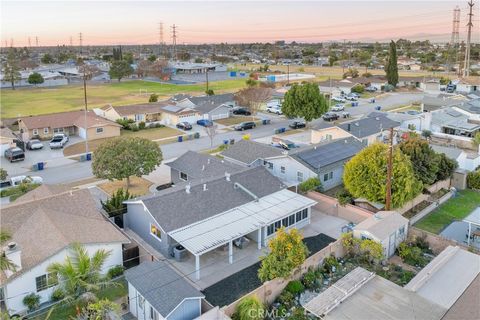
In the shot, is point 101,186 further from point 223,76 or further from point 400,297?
point 223,76

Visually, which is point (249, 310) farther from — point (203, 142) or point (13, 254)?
point (203, 142)

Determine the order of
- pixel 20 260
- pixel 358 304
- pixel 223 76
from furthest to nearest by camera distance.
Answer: pixel 223 76, pixel 20 260, pixel 358 304

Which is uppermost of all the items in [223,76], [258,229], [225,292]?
[223,76]

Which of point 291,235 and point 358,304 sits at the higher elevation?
point 291,235

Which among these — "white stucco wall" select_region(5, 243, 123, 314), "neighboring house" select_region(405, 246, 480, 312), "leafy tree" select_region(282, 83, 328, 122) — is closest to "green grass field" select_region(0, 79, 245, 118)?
"leafy tree" select_region(282, 83, 328, 122)

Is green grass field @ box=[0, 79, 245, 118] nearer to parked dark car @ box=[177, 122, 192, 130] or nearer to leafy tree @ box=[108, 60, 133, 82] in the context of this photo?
leafy tree @ box=[108, 60, 133, 82]

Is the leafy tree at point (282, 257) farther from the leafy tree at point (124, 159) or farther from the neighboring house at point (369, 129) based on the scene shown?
the neighboring house at point (369, 129)

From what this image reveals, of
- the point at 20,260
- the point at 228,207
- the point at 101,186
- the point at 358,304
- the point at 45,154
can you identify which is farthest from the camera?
the point at 45,154

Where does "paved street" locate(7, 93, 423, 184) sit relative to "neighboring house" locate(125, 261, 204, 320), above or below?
above

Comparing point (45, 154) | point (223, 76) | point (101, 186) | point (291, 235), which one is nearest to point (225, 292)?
point (291, 235)

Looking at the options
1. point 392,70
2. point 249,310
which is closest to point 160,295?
point 249,310
